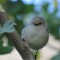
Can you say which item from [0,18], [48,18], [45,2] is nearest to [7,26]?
[0,18]

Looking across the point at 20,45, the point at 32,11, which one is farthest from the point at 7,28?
the point at 32,11

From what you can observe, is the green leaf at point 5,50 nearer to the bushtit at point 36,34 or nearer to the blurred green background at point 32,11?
the bushtit at point 36,34

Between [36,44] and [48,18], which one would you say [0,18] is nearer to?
[36,44]

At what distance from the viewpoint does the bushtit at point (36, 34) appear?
2.50ft

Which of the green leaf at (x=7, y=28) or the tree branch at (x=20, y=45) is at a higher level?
the green leaf at (x=7, y=28)

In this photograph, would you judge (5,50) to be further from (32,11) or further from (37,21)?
(32,11)

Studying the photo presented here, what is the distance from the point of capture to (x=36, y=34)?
0.76 meters

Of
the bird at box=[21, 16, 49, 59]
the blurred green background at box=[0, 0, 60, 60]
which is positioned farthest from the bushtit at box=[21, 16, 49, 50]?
the blurred green background at box=[0, 0, 60, 60]

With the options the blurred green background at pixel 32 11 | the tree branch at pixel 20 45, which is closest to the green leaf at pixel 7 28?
the tree branch at pixel 20 45

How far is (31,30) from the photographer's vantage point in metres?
0.79

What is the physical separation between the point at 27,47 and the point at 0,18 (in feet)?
0.39

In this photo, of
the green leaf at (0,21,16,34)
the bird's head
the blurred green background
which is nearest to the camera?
the green leaf at (0,21,16,34)

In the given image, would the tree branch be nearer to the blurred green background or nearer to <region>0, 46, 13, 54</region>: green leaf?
<region>0, 46, 13, 54</region>: green leaf

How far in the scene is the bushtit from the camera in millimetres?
763
